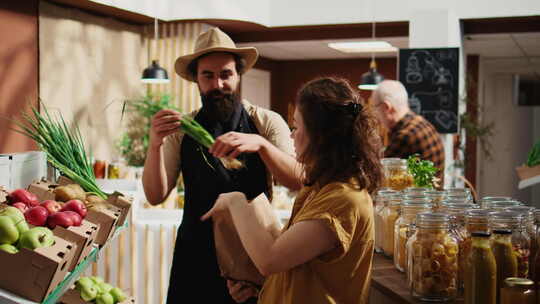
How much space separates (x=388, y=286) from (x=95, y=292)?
1.40m

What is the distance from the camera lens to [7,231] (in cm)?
175

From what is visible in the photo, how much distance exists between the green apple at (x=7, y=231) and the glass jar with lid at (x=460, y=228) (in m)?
1.18

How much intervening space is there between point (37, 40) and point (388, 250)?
5.77 m

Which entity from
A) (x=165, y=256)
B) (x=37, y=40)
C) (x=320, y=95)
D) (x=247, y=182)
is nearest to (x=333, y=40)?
(x=37, y=40)

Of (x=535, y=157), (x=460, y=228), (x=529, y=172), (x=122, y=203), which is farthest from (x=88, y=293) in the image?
(x=535, y=157)

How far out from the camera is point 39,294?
1629 millimetres

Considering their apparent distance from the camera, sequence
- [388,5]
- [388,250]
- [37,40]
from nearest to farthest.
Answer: [388,250] → [37,40] → [388,5]

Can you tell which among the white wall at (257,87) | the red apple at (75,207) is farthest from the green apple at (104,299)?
the white wall at (257,87)

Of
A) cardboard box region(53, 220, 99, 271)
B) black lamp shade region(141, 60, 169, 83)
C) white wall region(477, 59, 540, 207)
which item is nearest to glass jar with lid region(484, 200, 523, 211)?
cardboard box region(53, 220, 99, 271)

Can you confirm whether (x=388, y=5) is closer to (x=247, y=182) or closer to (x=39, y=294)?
(x=247, y=182)

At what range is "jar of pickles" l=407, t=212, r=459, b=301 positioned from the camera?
5.80 ft

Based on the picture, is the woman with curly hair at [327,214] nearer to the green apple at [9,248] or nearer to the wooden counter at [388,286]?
the wooden counter at [388,286]

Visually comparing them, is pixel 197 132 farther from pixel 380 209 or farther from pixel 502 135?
pixel 502 135

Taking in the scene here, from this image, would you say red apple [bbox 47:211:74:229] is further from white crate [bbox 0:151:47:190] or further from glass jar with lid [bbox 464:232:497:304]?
glass jar with lid [bbox 464:232:497:304]
